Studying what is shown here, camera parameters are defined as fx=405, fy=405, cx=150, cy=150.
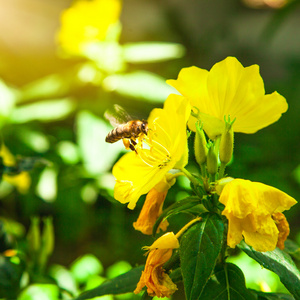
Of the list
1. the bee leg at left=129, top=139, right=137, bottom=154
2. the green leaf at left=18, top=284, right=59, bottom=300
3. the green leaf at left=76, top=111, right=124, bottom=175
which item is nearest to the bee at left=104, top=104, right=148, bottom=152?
the bee leg at left=129, top=139, right=137, bottom=154

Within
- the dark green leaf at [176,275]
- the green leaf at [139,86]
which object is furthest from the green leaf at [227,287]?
the green leaf at [139,86]

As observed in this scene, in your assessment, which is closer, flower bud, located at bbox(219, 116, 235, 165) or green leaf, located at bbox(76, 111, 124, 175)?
flower bud, located at bbox(219, 116, 235, 165)

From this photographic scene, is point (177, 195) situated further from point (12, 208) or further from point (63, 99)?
point (12, 208)

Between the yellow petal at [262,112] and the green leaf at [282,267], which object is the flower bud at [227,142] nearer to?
the yellow petal at [262,112]

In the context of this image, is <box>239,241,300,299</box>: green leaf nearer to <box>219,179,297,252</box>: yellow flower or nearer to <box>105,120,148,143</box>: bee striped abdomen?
<box>219,179,297,252</box>: yellow flower

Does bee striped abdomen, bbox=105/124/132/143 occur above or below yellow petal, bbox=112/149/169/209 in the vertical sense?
below

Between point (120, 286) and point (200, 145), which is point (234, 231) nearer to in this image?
point (200, 145)
